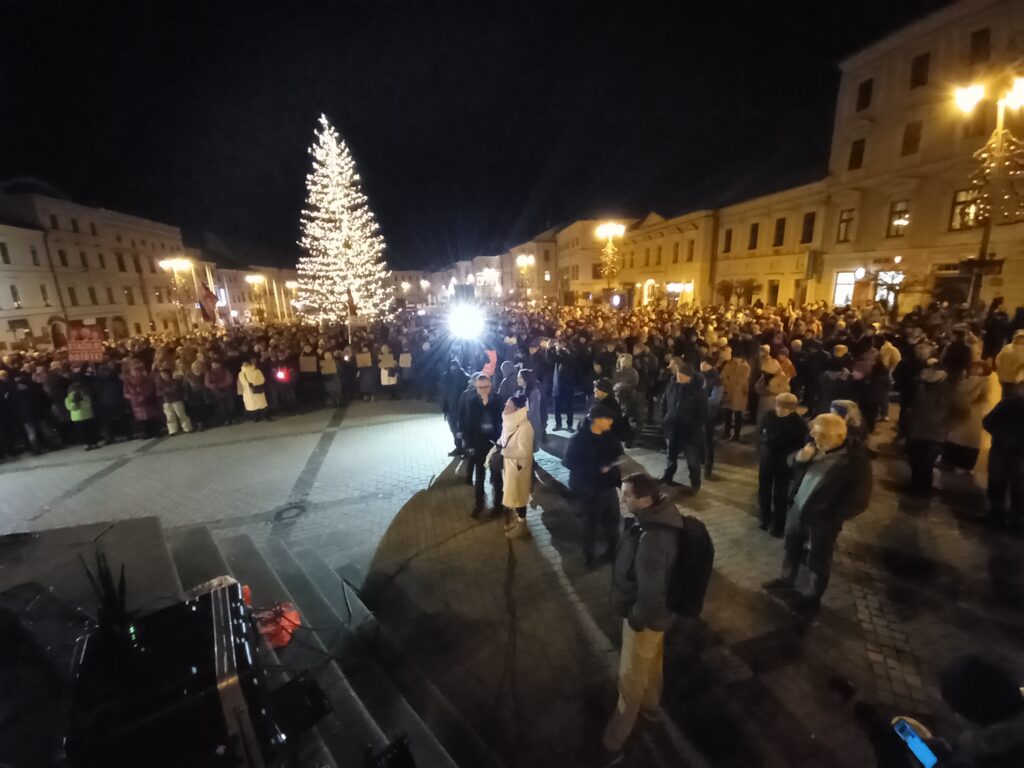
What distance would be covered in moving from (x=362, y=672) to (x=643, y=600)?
8.31ft

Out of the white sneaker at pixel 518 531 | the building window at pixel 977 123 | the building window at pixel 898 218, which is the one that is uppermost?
the building window at pixel 977 123

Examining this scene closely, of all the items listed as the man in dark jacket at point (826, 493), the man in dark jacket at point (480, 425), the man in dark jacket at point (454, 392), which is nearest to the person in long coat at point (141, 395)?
the man in dark jacket at point (454, 392)

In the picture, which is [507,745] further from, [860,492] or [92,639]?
[860,492]

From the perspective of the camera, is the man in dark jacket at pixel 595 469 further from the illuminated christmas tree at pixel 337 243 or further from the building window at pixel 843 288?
the building window at pixel 843 288

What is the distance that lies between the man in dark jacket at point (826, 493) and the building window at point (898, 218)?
24577 millimetres

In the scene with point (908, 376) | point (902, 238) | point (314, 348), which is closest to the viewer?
point (908, 376)

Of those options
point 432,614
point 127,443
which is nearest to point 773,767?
point 432,614

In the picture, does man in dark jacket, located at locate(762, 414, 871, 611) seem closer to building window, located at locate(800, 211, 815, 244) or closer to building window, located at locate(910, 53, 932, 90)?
building window, located at locate(910, 53, 932, 90)

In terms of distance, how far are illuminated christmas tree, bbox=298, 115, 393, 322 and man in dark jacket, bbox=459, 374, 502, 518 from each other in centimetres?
1846

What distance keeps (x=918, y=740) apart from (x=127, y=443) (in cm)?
1373

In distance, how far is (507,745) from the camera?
3430mm

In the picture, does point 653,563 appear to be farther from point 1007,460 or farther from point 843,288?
point 843,288

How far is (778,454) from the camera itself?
539cm

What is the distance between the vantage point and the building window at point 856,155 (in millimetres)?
24594
